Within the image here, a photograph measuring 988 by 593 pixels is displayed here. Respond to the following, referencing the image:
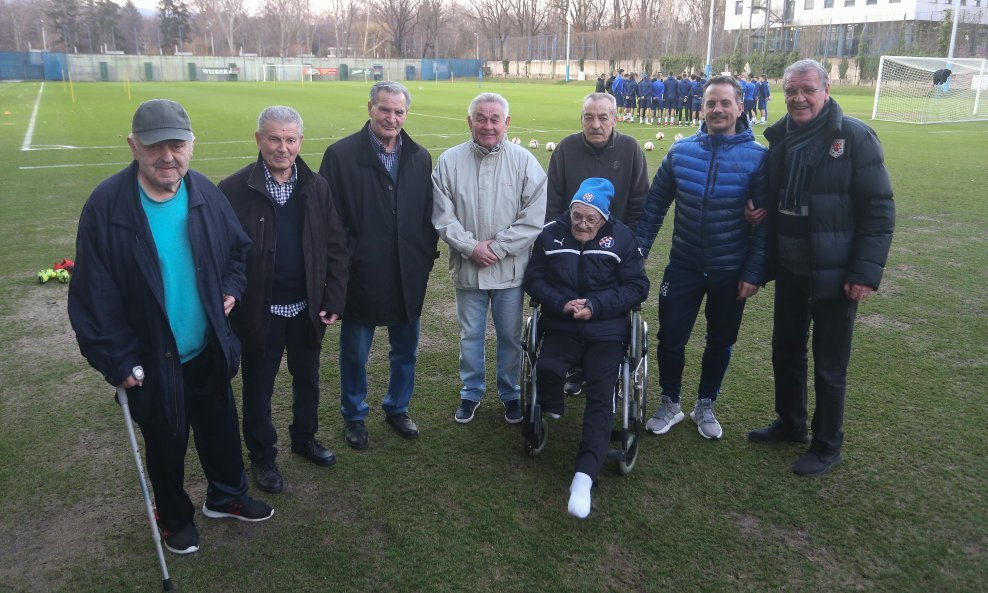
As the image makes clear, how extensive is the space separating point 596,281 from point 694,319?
2.38 ft

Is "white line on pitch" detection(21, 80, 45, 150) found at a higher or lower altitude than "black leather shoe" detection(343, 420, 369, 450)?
higher

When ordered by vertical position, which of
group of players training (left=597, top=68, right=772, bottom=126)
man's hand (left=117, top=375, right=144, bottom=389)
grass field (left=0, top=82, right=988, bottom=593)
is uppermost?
group of players training (left=597, top=68, right=772, bottom=126)

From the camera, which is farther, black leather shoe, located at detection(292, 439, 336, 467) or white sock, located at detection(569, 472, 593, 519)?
black leather shoe, located at detection(292, 439, 336, 467)

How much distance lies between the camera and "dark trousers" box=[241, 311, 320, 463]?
3.51 metres

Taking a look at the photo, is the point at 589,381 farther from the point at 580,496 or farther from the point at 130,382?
the point at 130,382

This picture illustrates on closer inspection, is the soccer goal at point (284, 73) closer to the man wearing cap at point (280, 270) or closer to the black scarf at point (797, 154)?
the man wearing cap at point (280, 270)

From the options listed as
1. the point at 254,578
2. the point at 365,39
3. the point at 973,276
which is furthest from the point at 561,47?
the point at 254,578

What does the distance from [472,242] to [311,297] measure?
0.96 m

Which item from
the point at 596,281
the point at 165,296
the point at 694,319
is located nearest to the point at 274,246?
the point at 165,296

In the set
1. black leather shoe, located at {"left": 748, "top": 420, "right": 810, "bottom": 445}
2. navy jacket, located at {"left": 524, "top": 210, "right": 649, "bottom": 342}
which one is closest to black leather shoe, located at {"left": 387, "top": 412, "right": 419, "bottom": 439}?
navy jacket, located at {"left": 524, "top": 210, "right": 649, "bottom": 342}

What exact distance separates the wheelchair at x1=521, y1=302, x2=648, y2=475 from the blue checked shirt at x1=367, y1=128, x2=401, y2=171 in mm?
1070

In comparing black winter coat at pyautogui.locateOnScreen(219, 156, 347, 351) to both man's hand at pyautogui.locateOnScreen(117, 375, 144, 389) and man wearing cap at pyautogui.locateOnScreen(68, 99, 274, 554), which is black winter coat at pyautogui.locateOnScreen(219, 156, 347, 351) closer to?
man wearing cap at pyautogui.locateOnScreen(68, 99, 274, 554)

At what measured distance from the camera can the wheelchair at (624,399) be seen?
3701 mm

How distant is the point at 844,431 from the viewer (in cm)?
418
